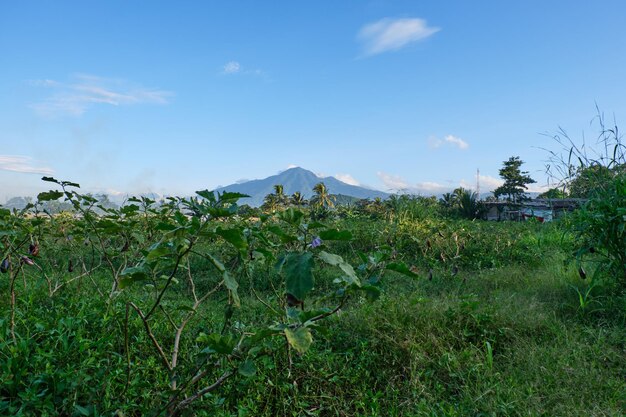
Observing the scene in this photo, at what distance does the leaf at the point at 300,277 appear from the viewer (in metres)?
1.14

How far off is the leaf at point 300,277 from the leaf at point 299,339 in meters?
0.14

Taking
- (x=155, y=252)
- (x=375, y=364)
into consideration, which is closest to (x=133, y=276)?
(x=155, y=252)

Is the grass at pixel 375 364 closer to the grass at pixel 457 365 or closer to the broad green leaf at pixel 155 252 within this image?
the grass at pixel 457 365

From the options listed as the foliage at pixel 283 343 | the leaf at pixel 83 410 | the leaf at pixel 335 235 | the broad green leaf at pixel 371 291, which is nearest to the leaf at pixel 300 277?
the foliage at pixel 283 343

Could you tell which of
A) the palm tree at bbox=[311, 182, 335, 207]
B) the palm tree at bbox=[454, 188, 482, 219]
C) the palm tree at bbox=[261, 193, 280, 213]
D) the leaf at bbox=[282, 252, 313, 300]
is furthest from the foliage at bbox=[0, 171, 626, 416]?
the palm tree at bbox=[454, 188, 482, 219]

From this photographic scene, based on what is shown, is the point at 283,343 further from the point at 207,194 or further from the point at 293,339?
the point at 207,194

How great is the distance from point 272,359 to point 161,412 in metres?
0.96

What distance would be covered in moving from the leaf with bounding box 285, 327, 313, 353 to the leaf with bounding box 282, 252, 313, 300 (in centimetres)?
14

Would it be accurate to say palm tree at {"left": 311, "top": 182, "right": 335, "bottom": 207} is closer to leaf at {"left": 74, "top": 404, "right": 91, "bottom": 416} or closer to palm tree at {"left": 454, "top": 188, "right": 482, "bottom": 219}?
palm tree at {"left": 454, "top": 188, "right": 482, "bottom": 219}

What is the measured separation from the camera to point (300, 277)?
1.16 meters

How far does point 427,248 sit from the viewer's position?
6.21 meters

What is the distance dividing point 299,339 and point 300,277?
0.21 meters

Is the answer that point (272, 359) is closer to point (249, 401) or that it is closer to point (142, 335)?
point (249, 401)

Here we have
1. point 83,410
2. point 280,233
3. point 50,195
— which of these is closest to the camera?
point 280,233
